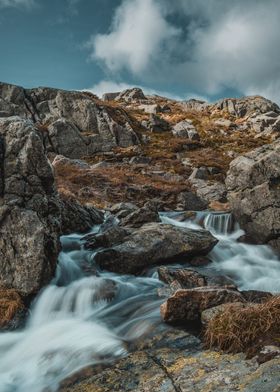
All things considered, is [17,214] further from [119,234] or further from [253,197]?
[253,197]

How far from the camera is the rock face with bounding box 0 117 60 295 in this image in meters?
12.9

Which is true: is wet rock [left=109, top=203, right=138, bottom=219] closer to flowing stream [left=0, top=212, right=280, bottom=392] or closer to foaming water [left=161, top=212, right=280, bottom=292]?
flowing stream [left=0, top=212, right=280, bottom=392]

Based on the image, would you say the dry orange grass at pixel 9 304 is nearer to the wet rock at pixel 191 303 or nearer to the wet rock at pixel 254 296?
the wet rock at pixel 191 303

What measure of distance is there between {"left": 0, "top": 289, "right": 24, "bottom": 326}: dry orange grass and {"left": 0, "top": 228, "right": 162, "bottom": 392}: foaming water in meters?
0.53

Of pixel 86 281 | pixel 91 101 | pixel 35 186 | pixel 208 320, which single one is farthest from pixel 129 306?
pixel 91 101

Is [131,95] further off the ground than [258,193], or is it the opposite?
[131,95]

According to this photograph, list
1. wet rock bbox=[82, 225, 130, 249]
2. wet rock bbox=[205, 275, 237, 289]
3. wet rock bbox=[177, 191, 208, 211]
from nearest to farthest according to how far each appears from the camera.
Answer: wet rock bbox=[205, 275, 237, 289]
wet rock bbox=[82, 225, 130, 249]
wet rock bbox=[177, 191, 208, 211]

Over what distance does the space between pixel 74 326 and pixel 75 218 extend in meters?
11.5

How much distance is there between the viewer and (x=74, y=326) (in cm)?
1095

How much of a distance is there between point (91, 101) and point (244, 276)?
5572 centimetres

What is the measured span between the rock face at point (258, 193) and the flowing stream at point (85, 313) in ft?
4.30

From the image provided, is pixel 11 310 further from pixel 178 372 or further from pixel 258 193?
pixel 258 193

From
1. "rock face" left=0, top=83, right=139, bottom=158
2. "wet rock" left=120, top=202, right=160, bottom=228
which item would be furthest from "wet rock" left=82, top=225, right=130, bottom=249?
"rock face" left=0, top=83, right=139, bottom=158

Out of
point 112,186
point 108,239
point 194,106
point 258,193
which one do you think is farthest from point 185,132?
point 194,106
